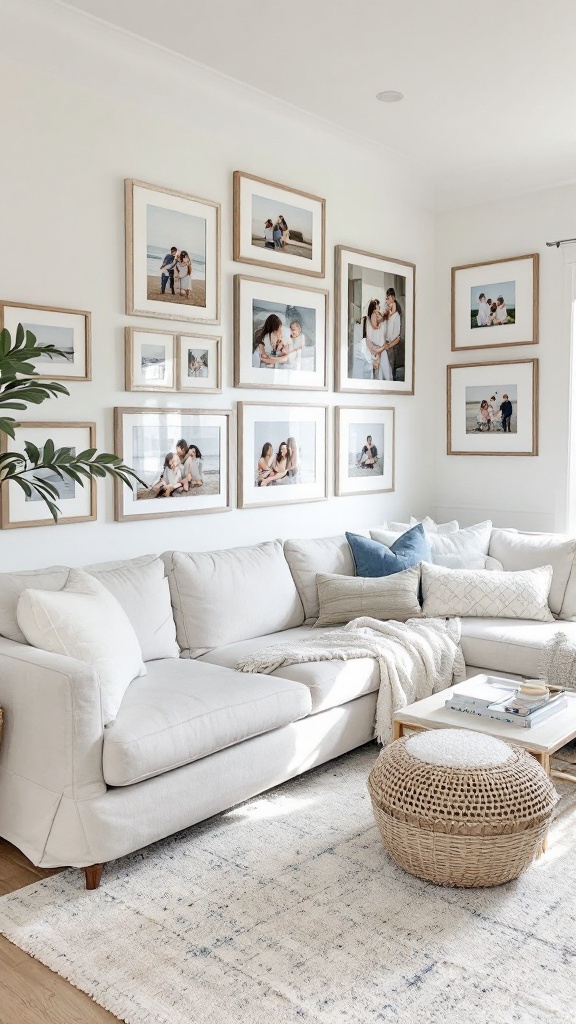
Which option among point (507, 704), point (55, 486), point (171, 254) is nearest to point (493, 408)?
point (171, 254)

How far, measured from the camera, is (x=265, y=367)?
433 cm

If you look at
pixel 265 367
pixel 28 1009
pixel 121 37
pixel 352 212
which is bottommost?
pixel 28 1009

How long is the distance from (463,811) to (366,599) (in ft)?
5.62

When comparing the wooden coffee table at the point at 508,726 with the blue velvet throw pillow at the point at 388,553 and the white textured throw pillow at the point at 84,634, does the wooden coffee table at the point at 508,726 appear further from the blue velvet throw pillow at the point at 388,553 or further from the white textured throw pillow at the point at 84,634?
the blue velvet throw pillow at the point at 388,553

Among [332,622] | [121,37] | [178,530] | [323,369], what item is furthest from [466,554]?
[121,37]

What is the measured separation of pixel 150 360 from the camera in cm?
377

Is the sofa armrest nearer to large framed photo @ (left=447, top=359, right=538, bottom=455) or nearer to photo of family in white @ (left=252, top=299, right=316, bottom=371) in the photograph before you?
photo of family in white @ (left=252, top=299, right=316, bottom=371)

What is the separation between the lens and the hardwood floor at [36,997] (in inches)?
76.5

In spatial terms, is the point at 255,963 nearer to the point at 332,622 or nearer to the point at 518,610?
the point at 332,622

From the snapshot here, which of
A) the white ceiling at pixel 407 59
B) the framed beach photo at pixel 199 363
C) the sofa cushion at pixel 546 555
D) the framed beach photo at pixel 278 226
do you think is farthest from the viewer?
the sofa cushion at pixel 546 555

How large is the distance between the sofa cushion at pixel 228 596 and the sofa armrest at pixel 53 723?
3.31 ft

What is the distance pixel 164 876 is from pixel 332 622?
5.53ft

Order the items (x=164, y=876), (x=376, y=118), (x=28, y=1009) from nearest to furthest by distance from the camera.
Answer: (x=28, y=1009) < (x=164, y=876) < (x=376, y=118)

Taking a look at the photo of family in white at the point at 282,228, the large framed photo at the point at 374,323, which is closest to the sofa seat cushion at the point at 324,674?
the large framed photo at the point at 374,323
